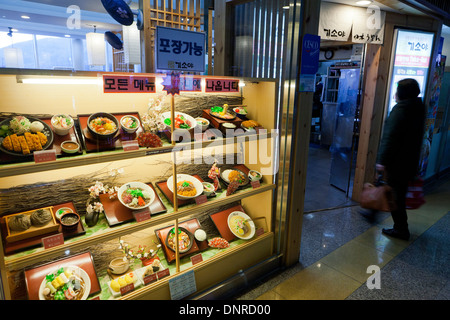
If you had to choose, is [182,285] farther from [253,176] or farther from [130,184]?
[253,176]

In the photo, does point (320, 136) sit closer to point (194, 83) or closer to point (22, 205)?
→ point (194, 83)

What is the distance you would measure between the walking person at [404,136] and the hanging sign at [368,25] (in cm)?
106

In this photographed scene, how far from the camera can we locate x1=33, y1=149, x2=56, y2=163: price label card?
5.19 ft

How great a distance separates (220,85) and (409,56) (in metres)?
3.29

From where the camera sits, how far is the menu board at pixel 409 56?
13.1 ft

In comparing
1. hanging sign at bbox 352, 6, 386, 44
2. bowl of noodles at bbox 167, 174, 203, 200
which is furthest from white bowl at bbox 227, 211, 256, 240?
hanging sign at bbox 352, 6, 386, 44

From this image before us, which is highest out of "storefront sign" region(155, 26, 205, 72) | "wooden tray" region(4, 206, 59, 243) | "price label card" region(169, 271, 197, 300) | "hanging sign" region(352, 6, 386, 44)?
"hanging sign" region(352, 6, 386, 44)

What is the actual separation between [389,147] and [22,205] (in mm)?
3222

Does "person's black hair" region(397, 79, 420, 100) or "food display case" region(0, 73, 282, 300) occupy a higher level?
"person's black hair" region(397, 79, 420, 100)

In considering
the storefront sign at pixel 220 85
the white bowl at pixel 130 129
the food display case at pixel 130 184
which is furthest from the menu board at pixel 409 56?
the white bowl at pixel 130 129

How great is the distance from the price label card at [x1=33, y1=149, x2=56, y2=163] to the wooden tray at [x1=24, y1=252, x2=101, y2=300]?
31.5 inches

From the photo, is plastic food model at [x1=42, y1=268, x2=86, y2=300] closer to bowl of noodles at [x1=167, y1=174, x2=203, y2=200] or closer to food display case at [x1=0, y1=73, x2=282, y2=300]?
food display case at [x1=0, y1=73, x2=282, y2=300]

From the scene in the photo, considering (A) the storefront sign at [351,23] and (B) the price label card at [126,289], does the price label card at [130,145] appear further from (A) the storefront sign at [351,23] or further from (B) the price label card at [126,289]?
(A) the storefront sign at [351,23]

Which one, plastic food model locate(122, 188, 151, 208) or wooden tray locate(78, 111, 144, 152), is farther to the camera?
plastic food model locate(122, 188, 151, 208)
